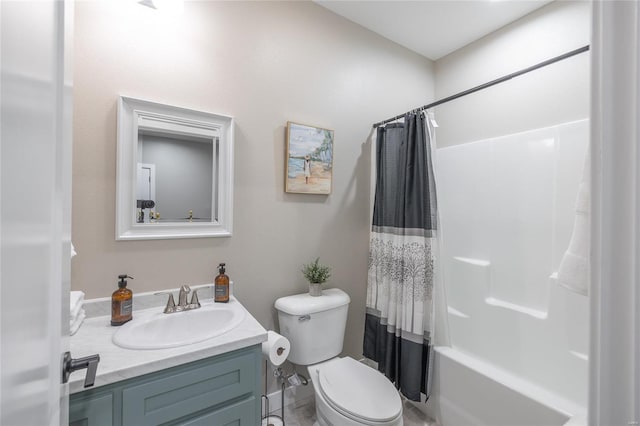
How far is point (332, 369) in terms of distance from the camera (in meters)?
1.54

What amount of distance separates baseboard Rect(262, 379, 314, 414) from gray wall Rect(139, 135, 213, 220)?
1.19 meters

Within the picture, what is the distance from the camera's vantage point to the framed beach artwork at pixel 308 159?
1.75 metres

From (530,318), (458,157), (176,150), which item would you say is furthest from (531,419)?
(176,150)

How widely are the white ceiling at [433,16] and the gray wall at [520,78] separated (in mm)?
99

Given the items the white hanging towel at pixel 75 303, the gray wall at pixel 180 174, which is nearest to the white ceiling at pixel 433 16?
the gray wall at pixel 180 174

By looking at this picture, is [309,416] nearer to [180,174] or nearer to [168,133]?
[180,174]

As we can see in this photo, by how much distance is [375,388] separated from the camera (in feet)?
4.65

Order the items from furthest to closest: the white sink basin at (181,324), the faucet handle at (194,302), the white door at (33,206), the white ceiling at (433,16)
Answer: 1. the white ceiling at (433,16)
2. the faucet handle at (194,302)
3. the white sink basin at (181,324)
4. the white door at (33,206)

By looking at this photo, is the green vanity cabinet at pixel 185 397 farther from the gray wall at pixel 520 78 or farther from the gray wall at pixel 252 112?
the gray wall at pixel 520 78

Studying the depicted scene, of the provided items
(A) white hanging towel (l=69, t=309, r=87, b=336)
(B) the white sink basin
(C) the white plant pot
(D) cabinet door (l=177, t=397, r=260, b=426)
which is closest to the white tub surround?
(C) the white plant pot

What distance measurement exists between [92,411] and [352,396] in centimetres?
104

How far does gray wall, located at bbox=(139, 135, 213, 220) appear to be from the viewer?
1.39m

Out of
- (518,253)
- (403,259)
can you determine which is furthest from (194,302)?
(518,253)

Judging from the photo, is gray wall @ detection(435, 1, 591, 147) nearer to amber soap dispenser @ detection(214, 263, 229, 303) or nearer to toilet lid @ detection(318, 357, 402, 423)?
toilet lid @ detection(318, 357, 402, 423)
